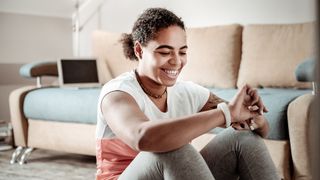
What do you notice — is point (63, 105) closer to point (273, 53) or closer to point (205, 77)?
point (205, 77)

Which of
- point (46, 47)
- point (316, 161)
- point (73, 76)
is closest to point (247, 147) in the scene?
point (316, 161)

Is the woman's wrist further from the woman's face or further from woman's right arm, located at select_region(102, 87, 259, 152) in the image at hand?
the woman's face

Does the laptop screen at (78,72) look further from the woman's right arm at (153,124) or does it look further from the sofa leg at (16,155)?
the woman's right arm at (153,124)

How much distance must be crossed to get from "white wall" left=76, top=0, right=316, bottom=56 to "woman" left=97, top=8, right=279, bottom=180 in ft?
4.13

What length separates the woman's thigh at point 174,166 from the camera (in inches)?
37.4

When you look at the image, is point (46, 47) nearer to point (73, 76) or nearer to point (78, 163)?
point (73, 76)

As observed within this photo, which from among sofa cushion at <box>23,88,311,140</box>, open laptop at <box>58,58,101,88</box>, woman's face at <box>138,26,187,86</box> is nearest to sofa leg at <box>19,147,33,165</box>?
sofa cushion at <box>23,88,311,140</box>

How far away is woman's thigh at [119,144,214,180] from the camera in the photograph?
95 cm

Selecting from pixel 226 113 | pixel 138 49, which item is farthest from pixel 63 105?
pixel 226 113

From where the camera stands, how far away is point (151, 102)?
3.98ft

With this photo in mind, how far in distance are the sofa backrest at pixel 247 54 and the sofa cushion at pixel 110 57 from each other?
0.50 m

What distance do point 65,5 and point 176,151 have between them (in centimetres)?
299

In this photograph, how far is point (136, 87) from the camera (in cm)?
120

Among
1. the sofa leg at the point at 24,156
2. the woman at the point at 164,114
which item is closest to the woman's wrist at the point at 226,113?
the woman at the point at 164,114
